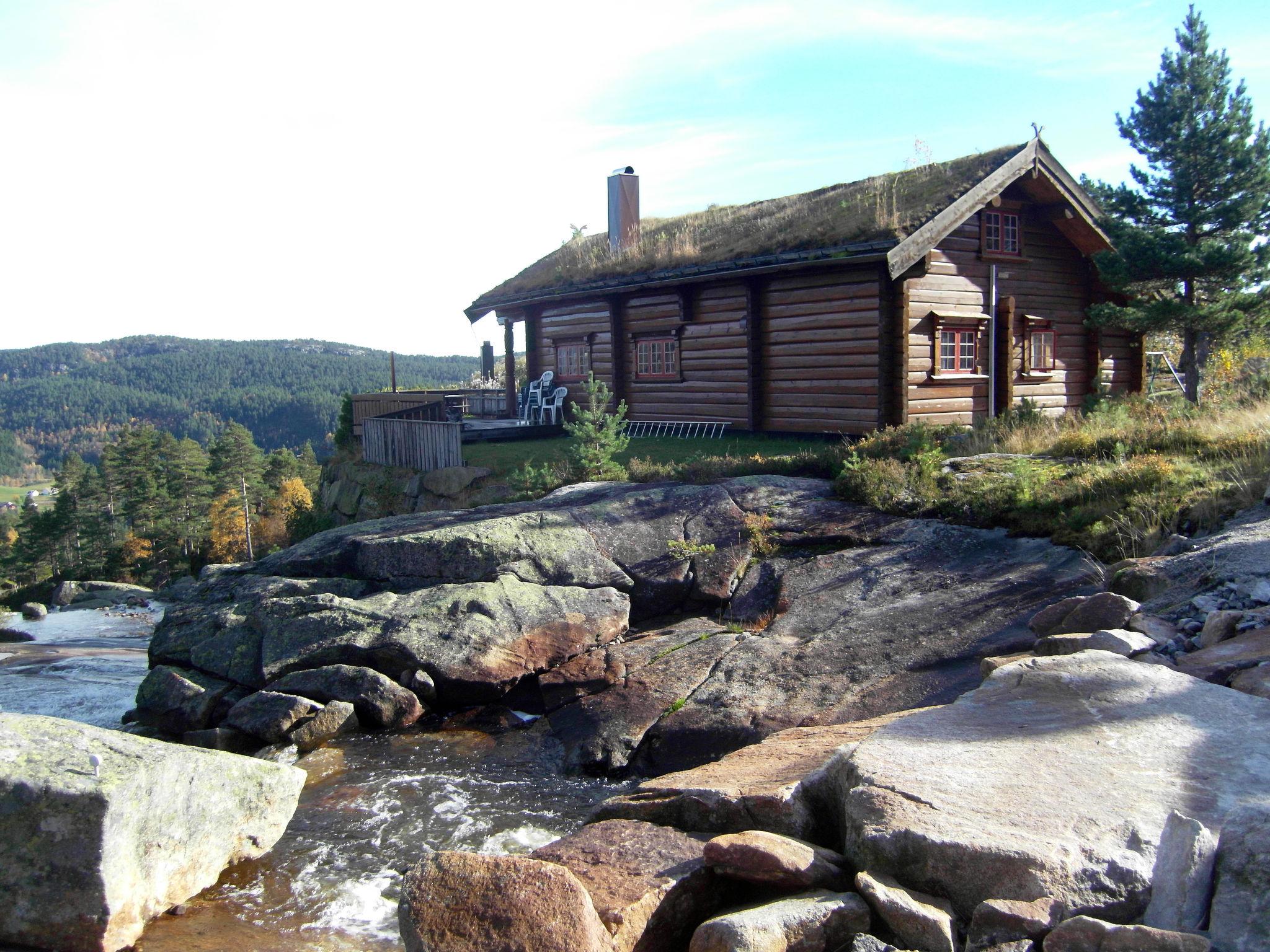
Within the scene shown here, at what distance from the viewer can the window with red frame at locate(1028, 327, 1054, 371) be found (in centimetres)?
1806

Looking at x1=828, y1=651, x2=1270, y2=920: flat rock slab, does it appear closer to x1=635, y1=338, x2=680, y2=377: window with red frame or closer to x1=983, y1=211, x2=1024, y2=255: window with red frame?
x1=983, y1=211, x2=1024, y2=255: window with red frame

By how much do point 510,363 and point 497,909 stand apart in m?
21.4

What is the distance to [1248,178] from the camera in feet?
52.7

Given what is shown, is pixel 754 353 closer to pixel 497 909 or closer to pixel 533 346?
pixel 533 346

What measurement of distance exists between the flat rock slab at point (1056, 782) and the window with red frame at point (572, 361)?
1667cm

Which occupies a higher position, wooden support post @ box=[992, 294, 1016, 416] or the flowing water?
wooden support post @ box=[992, 294, 1016, 416]

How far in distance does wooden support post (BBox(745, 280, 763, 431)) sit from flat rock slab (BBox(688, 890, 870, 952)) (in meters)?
13.8

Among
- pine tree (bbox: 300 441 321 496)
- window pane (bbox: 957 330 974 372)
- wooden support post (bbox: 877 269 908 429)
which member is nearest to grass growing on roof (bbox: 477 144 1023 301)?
wooden support post (bbox: 877 269 908 429)

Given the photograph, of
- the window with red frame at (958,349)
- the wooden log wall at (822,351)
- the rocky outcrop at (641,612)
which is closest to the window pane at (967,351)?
the window with red frame at (958,349)

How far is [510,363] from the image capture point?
2425 centimetres

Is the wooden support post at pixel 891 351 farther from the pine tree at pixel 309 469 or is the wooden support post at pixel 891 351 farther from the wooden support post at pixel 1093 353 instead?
the pine tree at pixel 309 469

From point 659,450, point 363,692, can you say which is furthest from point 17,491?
point 363,692

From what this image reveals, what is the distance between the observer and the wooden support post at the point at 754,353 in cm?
1683

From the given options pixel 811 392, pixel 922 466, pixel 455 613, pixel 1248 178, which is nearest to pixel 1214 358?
pixel 1248 178
